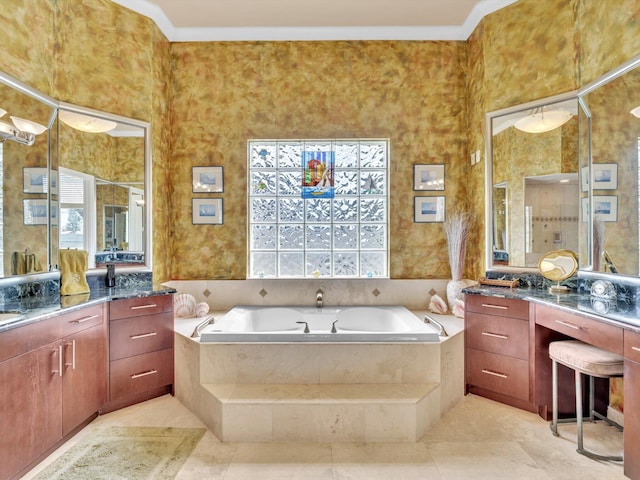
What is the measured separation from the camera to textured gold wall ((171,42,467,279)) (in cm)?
330

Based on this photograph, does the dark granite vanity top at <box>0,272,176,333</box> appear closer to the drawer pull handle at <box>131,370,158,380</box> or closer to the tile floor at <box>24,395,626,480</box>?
the drawer pull handle at <box>131,370,158,380</box>

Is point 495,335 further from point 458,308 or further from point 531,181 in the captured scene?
point 531,181

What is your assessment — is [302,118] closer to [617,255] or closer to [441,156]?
[441,156]

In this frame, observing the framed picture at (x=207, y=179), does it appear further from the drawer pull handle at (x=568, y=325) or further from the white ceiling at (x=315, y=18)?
the drawer pull handle at (x=568, y=325)

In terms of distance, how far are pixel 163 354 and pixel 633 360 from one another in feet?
9.27

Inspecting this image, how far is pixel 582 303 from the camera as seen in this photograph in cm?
207

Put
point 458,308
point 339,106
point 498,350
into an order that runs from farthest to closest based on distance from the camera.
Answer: point 339,106 < point 458,308 < point 498,350

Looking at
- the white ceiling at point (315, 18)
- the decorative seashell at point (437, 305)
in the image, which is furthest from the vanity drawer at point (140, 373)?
the white ceiling at point (315, 18)

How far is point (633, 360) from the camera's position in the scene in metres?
1.57

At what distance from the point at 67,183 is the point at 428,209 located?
123 inches

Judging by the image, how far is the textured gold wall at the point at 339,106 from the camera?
3305mm

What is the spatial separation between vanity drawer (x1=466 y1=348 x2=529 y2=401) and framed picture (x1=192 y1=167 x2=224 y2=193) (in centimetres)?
265

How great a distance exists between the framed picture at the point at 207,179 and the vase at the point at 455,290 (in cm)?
237

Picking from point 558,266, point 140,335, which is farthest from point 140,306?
point 558,266
